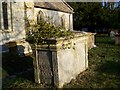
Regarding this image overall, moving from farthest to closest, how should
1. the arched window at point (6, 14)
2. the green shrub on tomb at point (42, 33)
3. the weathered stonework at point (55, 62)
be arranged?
the arched window at point (6, 14) → the green shrub on tomb at point (42, 33) → the weathered stonework at point (55, 62)

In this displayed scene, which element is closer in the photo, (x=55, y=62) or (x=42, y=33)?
(x=55, y=62)

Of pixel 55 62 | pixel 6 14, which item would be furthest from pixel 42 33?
pixel 6 14

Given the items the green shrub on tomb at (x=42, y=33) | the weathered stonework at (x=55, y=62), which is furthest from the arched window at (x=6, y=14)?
the weathered stonework at (x=55, y=62)

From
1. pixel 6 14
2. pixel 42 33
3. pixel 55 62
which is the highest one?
pixel 6 14

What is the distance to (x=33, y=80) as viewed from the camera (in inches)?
344

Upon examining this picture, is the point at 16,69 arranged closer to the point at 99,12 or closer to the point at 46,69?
the point at 46,69

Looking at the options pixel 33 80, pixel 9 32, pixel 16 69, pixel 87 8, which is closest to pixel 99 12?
pixel 87 8

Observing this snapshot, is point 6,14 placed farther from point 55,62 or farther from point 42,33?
point 55,62

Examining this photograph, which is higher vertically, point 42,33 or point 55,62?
point 42,33

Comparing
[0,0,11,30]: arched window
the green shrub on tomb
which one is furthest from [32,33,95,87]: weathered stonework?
[0,0,11,30]: arched window

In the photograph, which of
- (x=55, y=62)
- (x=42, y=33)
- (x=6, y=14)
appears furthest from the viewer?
(x=6, y=14)

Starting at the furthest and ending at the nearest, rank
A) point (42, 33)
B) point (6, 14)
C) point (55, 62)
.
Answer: point (6, 14) < point (42, 33) < point (55, 62)

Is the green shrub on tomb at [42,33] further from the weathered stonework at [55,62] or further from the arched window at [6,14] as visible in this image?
the arched window at [6,14]

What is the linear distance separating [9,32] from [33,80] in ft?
33.4
